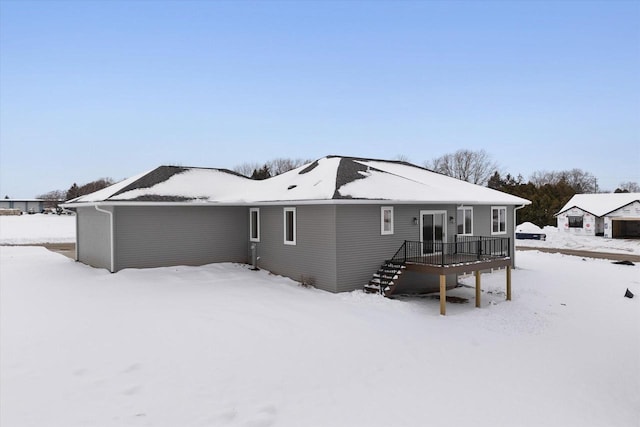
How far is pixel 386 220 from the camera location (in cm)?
1306

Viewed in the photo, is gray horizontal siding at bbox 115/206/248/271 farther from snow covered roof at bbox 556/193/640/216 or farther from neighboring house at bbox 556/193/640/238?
snow covered roof at bbox 556/193/640/216

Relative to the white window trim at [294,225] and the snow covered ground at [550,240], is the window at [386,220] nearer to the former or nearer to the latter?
the white window trim at [294,225]

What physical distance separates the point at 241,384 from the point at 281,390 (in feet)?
2.14

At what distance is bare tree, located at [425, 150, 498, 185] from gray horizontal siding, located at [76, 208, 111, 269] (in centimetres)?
5077

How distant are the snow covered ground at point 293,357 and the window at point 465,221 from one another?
3.79 m

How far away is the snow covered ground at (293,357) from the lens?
5547 mm

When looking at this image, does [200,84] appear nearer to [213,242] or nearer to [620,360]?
[213,242]

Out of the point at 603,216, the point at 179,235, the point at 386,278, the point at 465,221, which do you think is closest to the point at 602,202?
the point at 603,216

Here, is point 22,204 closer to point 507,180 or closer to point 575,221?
point 507,180

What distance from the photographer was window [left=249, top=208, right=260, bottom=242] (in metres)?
15.8

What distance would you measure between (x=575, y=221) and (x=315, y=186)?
36.0 m

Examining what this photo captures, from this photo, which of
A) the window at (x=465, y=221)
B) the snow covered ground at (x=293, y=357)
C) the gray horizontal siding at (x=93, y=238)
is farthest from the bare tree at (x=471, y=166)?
the gray horizontal siding at (x=93, y=238)

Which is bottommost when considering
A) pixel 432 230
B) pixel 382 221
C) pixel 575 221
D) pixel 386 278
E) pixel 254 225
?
pixel 386 278

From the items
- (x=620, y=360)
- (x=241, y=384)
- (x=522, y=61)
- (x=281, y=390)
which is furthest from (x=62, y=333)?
(x=522, y=61)
